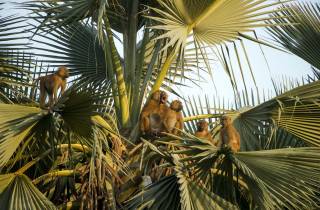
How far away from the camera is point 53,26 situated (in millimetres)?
7891

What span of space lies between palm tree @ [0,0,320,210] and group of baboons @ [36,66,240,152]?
16 cm

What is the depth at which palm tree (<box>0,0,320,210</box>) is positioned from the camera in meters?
6.36

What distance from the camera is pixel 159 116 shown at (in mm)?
8070

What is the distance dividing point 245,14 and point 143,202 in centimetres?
245

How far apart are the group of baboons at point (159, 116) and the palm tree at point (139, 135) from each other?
157mm

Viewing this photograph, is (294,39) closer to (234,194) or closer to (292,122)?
(292,122)

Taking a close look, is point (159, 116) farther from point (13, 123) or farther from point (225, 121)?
point (13, 123)

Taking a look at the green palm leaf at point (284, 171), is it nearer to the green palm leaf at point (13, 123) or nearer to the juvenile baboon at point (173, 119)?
the juvenile baboon at point (173, 119)

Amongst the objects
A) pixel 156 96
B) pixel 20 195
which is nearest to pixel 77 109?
pixel 20 195

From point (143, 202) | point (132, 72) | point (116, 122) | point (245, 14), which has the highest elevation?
point (245, 14)

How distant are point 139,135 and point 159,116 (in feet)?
2.07

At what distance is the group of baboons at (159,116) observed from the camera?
7070 millimetres

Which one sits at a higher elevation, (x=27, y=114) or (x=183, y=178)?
(x=27, y=114)

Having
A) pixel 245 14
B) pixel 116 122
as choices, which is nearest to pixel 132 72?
pixel 116 122
